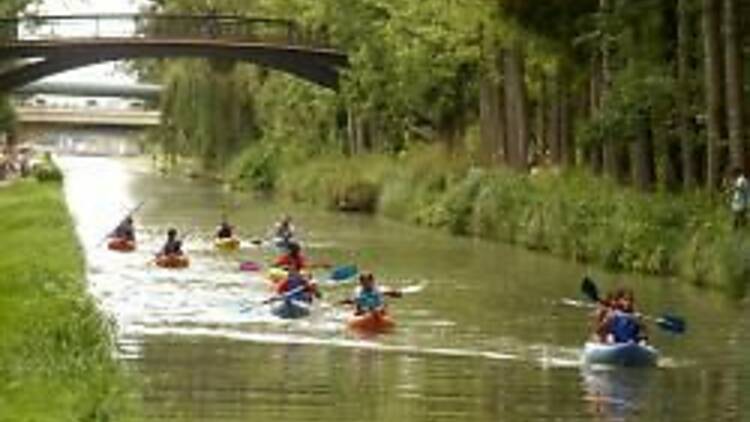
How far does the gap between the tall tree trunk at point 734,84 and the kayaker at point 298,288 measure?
1019cm

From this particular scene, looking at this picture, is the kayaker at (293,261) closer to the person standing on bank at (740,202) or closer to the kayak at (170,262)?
the kayak at (170,262)

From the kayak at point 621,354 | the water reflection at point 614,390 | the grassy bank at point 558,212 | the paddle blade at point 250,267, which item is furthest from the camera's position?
the paddle blade at point 250,267

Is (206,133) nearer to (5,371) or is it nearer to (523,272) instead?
(523,272)

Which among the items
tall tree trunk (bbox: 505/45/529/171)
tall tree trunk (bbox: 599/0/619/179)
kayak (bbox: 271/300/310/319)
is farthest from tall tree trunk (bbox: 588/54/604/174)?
kayak (bbox: 271/300/310/319)

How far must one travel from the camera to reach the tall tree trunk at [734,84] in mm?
37344

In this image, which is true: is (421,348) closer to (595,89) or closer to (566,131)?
(595,89)

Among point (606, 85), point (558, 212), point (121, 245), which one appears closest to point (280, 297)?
point (558, 212)

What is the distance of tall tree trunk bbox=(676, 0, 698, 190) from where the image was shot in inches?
1644

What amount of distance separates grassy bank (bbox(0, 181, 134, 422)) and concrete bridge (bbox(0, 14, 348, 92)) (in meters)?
42.1

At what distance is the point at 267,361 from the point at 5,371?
6.99m

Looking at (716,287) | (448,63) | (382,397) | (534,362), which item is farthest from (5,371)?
(448,63)

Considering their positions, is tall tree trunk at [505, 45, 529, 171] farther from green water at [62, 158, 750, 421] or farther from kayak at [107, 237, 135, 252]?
kayak at [107, 237, 135, 252]

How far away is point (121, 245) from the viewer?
4703 centimetres

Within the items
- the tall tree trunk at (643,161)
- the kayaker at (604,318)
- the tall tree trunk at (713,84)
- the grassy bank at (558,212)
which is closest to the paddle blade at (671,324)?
the kayaker at (604,318)
